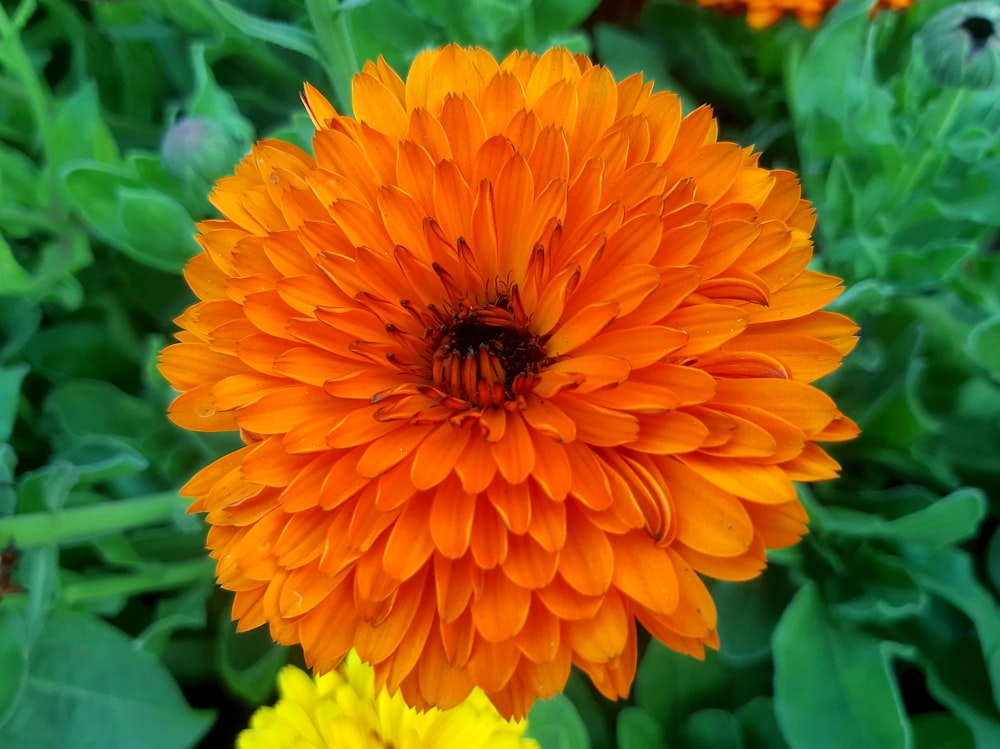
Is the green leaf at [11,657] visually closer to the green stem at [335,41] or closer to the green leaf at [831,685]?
the green stem at [335,41]

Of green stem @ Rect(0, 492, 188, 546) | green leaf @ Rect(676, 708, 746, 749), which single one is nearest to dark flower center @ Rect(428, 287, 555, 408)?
green stem @ Rect(0, 492, 188, 546)

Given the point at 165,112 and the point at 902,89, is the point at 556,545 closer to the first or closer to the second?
the point at 902,89

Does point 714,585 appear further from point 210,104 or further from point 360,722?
point 210,104

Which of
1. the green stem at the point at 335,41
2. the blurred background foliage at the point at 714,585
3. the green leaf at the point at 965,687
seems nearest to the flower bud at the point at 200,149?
the blurred background foliage at the point at 714,585

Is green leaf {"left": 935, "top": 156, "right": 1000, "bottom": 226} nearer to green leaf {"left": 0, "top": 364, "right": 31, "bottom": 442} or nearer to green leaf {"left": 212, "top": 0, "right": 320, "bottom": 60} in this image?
green leaf {"left": 212, "top": 0, "right": 320, "bottom": 60}

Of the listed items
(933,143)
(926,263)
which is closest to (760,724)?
(926,263)

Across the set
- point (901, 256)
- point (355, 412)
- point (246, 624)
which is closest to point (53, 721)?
point (246, 624)
